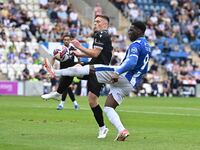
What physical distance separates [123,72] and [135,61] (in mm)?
339

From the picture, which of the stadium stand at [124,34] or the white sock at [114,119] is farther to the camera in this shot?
the stadium stand at [124,34]

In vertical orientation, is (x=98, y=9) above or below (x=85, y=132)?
above

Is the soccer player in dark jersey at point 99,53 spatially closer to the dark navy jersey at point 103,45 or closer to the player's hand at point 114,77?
the dark navy jersey at point 103,45

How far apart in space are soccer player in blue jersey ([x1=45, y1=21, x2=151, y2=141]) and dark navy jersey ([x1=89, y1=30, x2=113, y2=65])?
23.3 inches

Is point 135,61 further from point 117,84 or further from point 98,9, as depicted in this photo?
point 98,9

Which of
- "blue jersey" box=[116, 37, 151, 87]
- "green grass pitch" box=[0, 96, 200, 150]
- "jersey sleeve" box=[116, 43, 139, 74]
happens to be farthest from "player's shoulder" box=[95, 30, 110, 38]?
"green grass pitch" box=[0, 96, 200, 150]

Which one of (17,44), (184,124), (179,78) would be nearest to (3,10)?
(17,44)

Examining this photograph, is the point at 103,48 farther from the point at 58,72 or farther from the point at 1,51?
the point at 1,51

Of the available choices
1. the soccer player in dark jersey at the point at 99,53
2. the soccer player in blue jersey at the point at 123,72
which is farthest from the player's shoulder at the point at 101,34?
the soccer player in blue jersey at the point at 123,72

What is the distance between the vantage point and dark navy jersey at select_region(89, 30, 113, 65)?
52.2 ft

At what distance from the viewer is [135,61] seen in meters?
14.8

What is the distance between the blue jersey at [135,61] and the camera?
14.8 m

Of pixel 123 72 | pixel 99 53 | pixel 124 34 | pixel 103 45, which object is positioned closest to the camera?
pixel 123 72

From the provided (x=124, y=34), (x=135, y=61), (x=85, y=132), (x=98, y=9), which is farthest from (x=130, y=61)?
(x=124, y=34)
